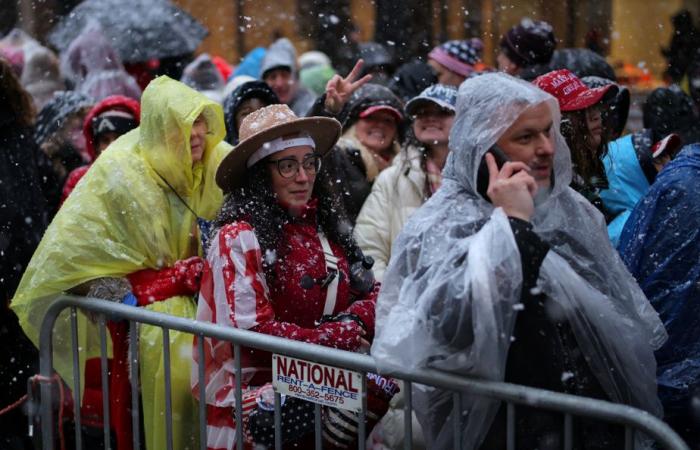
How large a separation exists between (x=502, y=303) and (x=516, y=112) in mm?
620

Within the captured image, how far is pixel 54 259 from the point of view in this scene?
4750 mm

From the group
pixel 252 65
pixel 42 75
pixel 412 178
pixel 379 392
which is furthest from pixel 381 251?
pixel 42 75

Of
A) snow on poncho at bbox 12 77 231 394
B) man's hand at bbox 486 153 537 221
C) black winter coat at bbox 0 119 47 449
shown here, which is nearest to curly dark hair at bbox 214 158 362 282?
snow on poncho at bbox 12 77 231 394

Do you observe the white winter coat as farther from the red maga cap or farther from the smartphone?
the smartphone

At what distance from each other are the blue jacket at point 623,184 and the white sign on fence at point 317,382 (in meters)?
1.68

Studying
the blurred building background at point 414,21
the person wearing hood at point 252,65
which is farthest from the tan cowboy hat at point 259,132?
the blurred building background at point 414,21

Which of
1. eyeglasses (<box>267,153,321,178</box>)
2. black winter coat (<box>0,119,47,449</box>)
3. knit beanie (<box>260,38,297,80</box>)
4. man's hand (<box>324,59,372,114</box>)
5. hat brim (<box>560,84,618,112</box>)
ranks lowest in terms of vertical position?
black winter coat (<box>0,119,47,449</box>)

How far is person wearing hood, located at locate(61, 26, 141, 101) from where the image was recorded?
9.15 m

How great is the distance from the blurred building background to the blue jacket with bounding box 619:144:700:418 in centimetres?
941

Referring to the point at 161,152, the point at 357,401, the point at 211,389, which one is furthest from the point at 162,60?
the point at 357,401

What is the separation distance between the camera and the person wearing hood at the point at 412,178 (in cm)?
582

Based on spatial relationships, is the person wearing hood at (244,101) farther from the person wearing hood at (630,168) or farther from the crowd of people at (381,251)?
the person wearing hood at (630,168)

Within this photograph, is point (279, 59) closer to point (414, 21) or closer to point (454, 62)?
point (454, 62)

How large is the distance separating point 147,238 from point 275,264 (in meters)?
0.80
